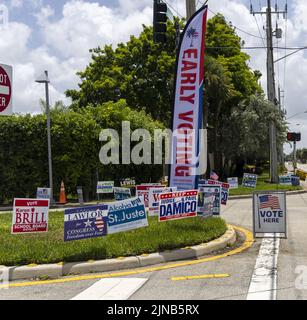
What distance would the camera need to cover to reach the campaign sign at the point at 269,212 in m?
10.9

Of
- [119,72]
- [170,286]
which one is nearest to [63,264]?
[170,286]

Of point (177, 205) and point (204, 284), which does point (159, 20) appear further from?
point (204, 284)

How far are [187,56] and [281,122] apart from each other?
2734 cm

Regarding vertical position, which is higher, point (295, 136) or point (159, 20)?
point (159, 20)

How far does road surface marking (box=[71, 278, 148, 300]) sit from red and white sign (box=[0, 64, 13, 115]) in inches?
155

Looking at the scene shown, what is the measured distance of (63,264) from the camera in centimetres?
800

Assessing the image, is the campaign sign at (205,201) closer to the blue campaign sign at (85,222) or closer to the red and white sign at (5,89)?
the blue campaign sign at (85,222)

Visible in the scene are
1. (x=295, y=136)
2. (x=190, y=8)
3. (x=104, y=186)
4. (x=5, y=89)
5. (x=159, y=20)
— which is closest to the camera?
(x=5, y=89)

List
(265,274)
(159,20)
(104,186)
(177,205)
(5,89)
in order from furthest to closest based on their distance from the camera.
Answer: (104,186), (159,20), (177,205), (5,89), (265,274)

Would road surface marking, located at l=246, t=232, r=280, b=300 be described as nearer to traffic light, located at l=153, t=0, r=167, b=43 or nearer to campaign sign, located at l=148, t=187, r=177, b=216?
campaign sign, located at l=148, t=187, r=177, b=216

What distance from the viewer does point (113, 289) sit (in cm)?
675

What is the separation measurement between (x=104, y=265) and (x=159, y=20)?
7.08 m

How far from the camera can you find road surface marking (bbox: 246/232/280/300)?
638 centimetres

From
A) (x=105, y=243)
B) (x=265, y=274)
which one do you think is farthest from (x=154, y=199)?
(x=265, y=274)
